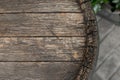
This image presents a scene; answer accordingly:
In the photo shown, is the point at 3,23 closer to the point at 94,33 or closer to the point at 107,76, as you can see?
the point at 94,33

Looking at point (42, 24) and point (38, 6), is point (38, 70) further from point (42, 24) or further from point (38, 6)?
point (38, 6)

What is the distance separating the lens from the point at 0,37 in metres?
1.56

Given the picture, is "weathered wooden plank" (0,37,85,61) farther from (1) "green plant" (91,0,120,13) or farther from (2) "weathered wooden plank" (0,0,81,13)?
(1) "green plant" (91,0,120,13)

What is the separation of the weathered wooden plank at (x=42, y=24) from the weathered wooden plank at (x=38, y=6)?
0.03 metres

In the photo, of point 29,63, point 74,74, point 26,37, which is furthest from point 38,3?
point 74,74

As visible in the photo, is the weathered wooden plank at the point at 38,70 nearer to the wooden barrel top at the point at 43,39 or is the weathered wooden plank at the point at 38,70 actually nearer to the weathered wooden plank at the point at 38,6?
the wooden barrel top at the point at 43,39

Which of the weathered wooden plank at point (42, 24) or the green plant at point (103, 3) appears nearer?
the weathered wooden plank at point (42, 24)

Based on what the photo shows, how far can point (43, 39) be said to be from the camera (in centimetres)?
154

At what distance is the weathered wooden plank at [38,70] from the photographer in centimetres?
151

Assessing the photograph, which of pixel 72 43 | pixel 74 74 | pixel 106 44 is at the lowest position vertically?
pixel 106 44

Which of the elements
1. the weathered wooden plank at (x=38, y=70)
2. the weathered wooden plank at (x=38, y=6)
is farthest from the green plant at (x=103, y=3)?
the weathered wooden plank at (x=38, y=70)

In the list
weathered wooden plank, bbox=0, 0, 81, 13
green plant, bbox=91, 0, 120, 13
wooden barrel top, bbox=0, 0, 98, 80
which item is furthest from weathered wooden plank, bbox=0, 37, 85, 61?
green plant, bbox=91, 0, 120, 13

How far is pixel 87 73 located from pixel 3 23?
0.57 meters

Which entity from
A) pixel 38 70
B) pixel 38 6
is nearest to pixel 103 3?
pixel 38 6
